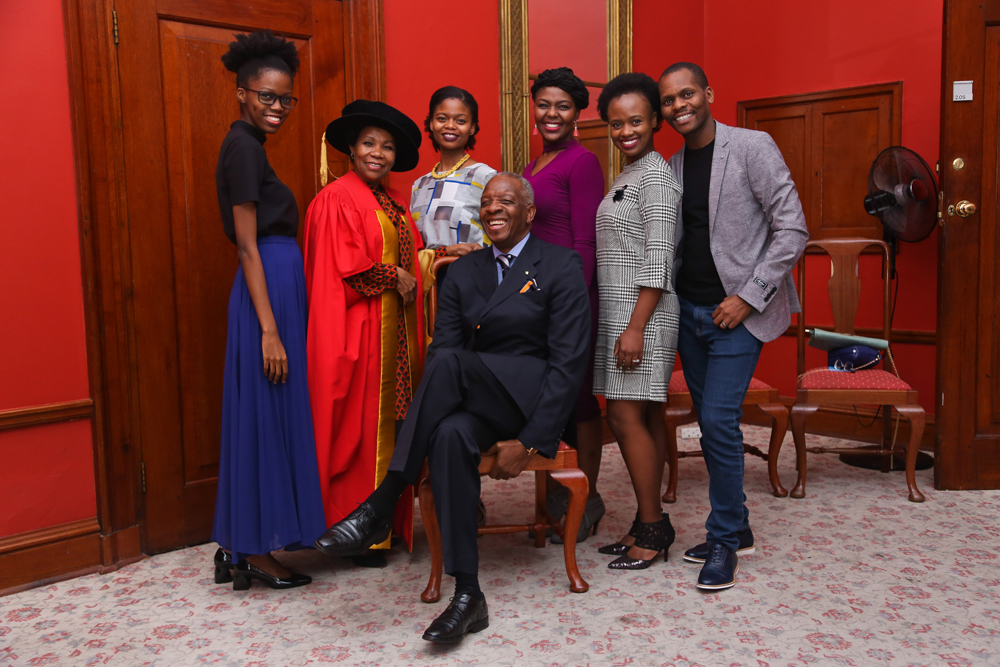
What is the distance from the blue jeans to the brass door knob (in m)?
1.72

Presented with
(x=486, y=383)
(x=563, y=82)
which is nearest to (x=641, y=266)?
(x=486, y=383)

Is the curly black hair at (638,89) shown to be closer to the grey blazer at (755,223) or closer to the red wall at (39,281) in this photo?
the grey blazer at (755,223)

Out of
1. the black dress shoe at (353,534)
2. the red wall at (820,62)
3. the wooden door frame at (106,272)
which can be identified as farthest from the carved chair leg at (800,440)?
the wooden door frame at (106,272)

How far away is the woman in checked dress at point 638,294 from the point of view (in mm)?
2646

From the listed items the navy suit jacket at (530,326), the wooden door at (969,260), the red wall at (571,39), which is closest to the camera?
the navy suit jacket at (530,326)

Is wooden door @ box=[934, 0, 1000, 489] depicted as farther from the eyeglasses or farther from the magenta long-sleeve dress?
the eyeglasses

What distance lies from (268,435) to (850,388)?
2714mm

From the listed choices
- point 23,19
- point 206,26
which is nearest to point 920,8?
point 206,26

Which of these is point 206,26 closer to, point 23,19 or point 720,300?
point 23,19

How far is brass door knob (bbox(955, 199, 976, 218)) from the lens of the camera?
141 inches

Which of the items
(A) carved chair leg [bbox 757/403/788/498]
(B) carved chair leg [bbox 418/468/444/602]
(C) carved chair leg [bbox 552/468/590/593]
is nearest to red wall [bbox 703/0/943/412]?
(A) carved chair leg [bbox 757/403/788/498]

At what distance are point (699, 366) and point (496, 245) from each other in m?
0.86

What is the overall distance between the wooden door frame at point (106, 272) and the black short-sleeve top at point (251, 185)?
1.82 ft

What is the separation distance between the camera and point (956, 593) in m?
2.53
